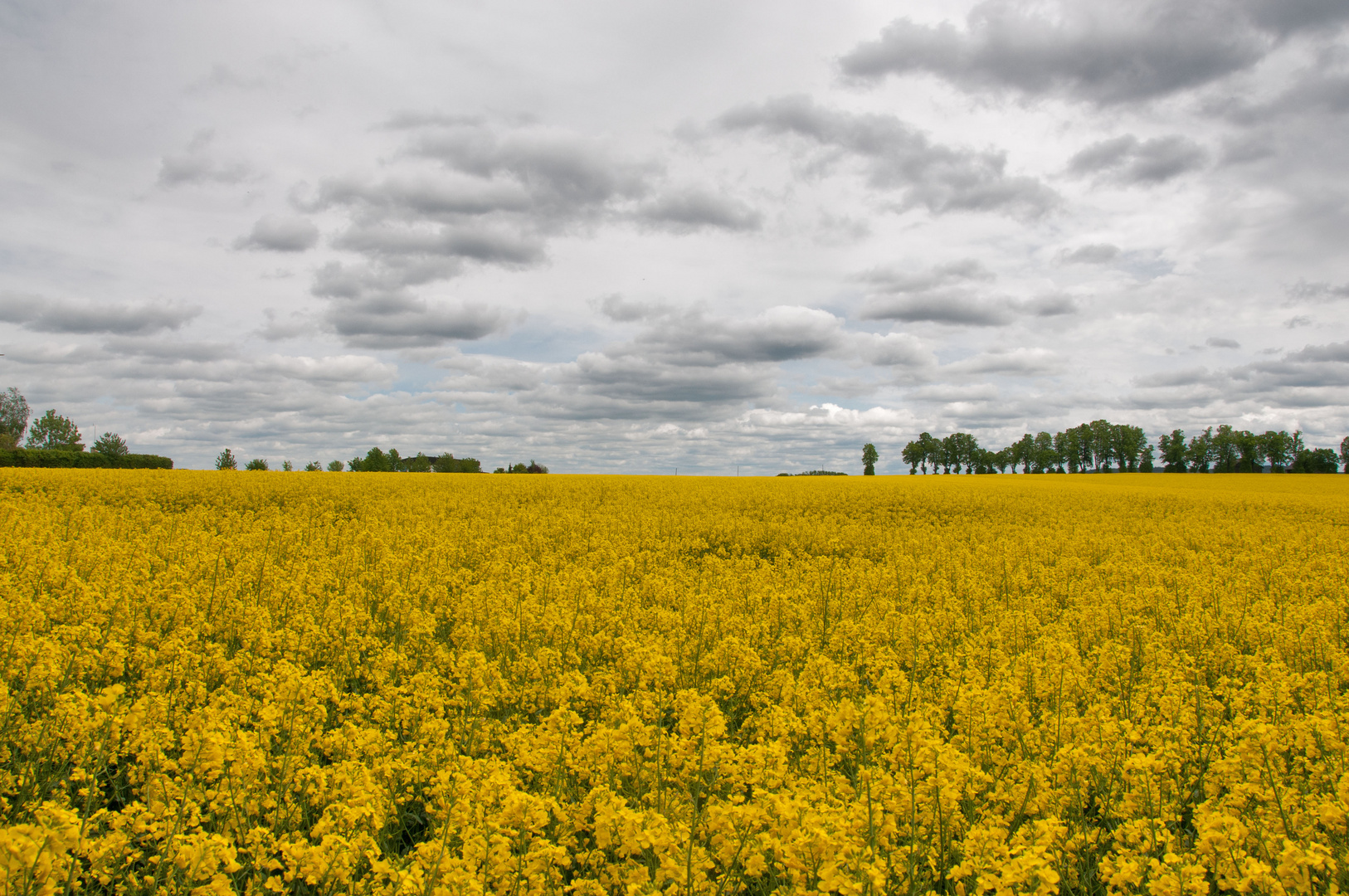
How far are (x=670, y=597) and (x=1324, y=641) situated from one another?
6516 mm

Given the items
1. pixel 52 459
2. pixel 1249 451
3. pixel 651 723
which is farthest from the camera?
pixel 1249 451

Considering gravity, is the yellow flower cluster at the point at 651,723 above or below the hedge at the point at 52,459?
below

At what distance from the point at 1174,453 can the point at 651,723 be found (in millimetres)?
104069

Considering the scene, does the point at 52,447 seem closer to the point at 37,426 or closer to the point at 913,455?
the point at 37,426

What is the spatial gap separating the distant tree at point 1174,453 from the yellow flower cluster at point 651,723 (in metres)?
91.9

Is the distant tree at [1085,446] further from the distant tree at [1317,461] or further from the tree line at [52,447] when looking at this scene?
the tree line at [52,447]

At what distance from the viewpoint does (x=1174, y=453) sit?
86688 millimetres

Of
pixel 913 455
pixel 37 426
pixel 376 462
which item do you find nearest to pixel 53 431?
pixel 37 426

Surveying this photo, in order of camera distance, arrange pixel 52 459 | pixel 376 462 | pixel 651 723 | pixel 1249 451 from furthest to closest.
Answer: pixel 1249 451 < pixel 376 462 < pixel 52 459 < pixel 651 723

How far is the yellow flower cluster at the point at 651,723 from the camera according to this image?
2.82m

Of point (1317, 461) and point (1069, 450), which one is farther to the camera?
point (1069, 450)

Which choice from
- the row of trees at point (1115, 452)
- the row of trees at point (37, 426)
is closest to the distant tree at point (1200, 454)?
the row of trees at point (1115, 452)

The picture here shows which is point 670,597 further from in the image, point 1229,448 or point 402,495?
point 1229,448

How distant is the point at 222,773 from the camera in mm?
3422
